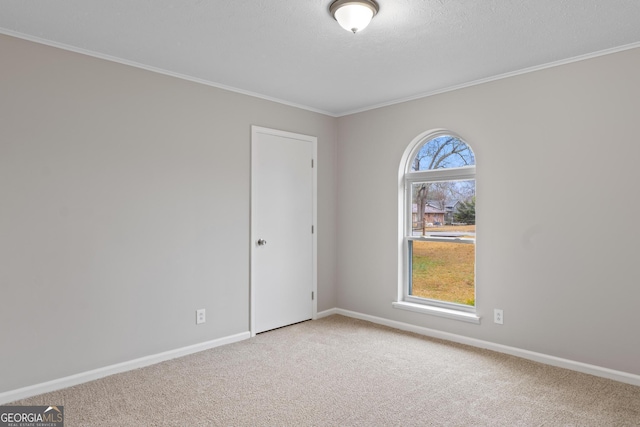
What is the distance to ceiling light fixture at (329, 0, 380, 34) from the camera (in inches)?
89.2

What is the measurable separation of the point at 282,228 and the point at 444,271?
1.74 metres

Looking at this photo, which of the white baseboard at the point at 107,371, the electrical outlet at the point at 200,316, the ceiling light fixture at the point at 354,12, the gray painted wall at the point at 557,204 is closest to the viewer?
the ceiling light fixture at the point at 354,12

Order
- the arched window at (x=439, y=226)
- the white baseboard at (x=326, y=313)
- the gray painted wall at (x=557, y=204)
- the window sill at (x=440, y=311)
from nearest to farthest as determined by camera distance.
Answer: the gray painted wall at (x=557, y=204), the window sill at (x=440, y=311), the arched window at (x=439, y=226), the white baseboard at (x=326, y=313)

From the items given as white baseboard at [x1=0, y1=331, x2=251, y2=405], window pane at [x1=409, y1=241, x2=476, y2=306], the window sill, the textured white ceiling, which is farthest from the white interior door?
window pane at [x1=409, y1=241, x2=476, y2=306]

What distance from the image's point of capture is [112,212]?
3.13 m

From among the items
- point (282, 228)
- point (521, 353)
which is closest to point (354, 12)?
point (282, 228)

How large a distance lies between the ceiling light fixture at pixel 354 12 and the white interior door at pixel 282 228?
1.90 metres

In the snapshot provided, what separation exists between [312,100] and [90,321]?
9.48 feet

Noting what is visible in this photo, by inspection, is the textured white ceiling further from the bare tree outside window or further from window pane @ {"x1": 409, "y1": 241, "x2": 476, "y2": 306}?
window pane @ {"x1": 409, "y1": 241, "x2": 476, "y2": 306}

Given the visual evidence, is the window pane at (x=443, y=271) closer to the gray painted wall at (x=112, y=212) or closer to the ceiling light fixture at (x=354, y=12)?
the gray painted wall at (x=112, y=212)

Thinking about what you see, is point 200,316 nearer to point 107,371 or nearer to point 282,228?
point 107,371

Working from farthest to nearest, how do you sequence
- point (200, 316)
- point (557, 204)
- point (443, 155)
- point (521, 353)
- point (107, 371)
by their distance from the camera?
point (443, 155), point (200, 316), point (521, 353), point (557, 204), point (107, 371)

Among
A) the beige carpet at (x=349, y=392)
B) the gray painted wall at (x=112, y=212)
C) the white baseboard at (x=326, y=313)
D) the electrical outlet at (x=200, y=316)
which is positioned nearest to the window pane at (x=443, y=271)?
the beige carpet at (x=349, y=392)

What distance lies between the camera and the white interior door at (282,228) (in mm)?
4125
